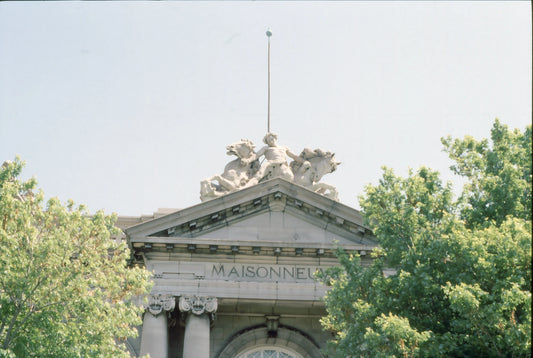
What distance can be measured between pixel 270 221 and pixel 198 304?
408 centimetres

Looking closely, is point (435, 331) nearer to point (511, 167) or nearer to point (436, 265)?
point (436, 265)

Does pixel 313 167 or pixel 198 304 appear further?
pixel 313 167

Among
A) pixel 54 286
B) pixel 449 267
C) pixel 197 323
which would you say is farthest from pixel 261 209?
pixel 449 267

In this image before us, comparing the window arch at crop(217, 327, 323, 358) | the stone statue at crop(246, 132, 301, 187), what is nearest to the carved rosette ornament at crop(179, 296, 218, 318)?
the window arch at crop(217, 327, 323, 358)

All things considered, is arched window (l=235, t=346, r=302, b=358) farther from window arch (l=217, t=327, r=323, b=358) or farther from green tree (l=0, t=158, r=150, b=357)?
green tree (l=0, t=158, r=150, b=357)

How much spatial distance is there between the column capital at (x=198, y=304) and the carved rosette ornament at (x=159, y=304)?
0.32 m

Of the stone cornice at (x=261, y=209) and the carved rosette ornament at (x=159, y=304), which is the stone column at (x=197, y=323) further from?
the stone cornice at (x=261, y=209)

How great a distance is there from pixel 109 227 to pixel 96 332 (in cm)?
370

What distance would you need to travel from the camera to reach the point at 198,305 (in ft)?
90.7

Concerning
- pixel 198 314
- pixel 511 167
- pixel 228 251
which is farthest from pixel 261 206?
pixel 511 167

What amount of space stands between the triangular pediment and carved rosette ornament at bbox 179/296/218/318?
1990 mm

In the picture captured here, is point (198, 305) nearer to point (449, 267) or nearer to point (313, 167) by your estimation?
point (313, 167)

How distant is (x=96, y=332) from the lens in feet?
68.6

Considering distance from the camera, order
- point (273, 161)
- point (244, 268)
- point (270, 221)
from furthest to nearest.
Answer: point (273, 161) < point (270, 221) < point (244, 268)
